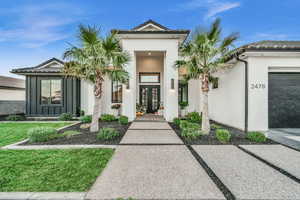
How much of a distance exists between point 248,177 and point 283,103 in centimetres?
640

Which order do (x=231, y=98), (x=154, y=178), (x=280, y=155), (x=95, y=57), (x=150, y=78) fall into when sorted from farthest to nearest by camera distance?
(x=150, y=78), (x=231, y=98), (x=95, y=57), (x=280, y=155), (x=154, y=178)

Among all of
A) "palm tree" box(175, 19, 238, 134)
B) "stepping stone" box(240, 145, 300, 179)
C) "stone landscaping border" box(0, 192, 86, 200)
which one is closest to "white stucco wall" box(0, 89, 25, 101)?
"stone landscaping border" box(0, 192, 86, 200)

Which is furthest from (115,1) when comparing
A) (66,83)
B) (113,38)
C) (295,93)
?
(295,93)

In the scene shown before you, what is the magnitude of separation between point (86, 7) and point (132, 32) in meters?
8.23

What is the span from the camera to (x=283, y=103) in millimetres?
6922

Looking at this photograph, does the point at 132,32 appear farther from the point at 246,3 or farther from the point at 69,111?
the point at 246,3

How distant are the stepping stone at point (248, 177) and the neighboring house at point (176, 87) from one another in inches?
159

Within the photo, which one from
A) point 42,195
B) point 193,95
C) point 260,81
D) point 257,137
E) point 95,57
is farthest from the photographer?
point 193,95

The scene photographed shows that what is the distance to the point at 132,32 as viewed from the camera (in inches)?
365

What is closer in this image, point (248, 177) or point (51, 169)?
point (248, 177)

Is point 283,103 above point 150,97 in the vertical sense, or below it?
below

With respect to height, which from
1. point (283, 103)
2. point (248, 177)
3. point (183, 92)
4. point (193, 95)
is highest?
point (183, 92)

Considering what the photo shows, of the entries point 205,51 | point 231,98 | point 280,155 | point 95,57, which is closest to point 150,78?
point 231,98

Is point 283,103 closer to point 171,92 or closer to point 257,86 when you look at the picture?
point 257,86
